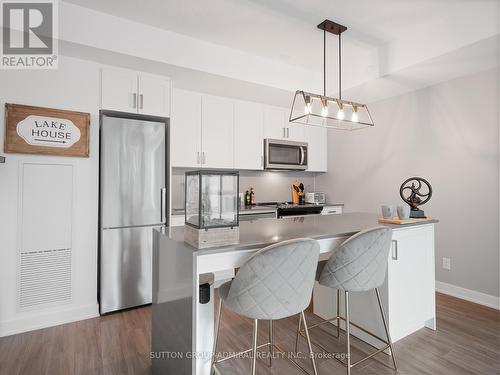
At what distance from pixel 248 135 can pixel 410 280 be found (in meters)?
2.59

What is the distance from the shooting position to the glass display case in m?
1.38

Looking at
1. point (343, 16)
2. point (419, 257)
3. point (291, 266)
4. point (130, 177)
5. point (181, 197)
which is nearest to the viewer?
point (291, 266)

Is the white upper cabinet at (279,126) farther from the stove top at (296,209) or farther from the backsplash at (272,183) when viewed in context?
the stove top at (296,209)

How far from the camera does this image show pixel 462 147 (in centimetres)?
304

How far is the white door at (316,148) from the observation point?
180 inches

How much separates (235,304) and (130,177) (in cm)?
189

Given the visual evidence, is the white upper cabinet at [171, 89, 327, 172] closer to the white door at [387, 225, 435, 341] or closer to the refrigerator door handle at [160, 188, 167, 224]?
the refrigerator door handle at [160, 188, 167, 224]

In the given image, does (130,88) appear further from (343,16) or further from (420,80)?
(420,80)

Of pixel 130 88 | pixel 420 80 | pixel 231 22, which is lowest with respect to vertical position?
pixel 130 88

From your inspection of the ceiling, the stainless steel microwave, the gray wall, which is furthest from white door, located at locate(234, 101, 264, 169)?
the gray wall

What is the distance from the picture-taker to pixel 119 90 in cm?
278

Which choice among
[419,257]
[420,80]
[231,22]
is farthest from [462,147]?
[231,22]

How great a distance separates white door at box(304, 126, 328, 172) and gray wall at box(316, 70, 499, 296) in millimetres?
829

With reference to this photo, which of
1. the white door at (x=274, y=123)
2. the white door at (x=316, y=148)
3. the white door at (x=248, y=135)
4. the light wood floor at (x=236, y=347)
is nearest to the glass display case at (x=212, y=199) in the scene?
the light wood floor at (x=236, y=347)
